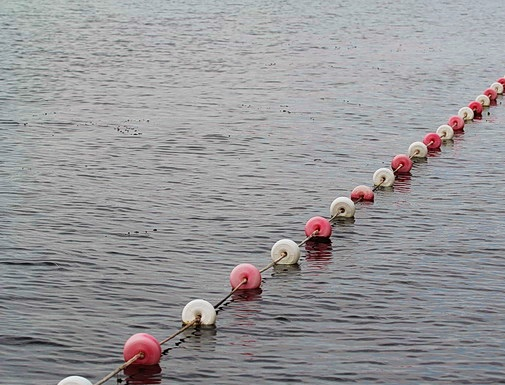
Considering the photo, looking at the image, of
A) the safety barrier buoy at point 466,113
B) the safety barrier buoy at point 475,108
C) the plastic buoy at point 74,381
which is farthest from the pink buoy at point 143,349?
the safety barrier buoy at point 475,108

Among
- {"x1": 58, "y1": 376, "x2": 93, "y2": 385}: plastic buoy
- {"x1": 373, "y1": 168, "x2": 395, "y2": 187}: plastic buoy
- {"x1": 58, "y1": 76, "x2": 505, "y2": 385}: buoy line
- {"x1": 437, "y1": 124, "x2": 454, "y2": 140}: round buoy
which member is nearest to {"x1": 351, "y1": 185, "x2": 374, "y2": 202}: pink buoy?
{"x1": 58, "y1": 76, "x2": 505, "y2": 385}: buoy line

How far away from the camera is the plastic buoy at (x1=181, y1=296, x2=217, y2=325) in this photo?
46.6ft

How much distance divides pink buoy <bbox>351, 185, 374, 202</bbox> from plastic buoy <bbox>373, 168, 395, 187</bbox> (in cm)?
91

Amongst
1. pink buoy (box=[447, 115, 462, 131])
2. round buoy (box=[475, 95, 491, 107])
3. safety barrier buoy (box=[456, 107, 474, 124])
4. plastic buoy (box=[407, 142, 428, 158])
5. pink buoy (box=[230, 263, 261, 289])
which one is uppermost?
round buoy (box=[475, 95, 491, 107])

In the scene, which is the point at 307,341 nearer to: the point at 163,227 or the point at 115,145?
the point at 163,227

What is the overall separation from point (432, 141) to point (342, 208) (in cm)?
686

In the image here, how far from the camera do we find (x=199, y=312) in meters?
14.2

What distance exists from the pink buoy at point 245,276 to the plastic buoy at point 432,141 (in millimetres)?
10960

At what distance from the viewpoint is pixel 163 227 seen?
1877 centimetres

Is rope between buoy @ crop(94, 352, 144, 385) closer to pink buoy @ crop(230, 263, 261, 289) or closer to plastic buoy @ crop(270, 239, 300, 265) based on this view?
pink buoy @ crop(230, 263, 261, 289)

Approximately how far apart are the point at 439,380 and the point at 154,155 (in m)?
12.3

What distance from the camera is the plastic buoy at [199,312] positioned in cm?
1420

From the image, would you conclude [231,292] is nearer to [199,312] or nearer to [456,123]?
[199,312]

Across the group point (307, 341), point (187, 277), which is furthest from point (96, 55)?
point (307, 341)
